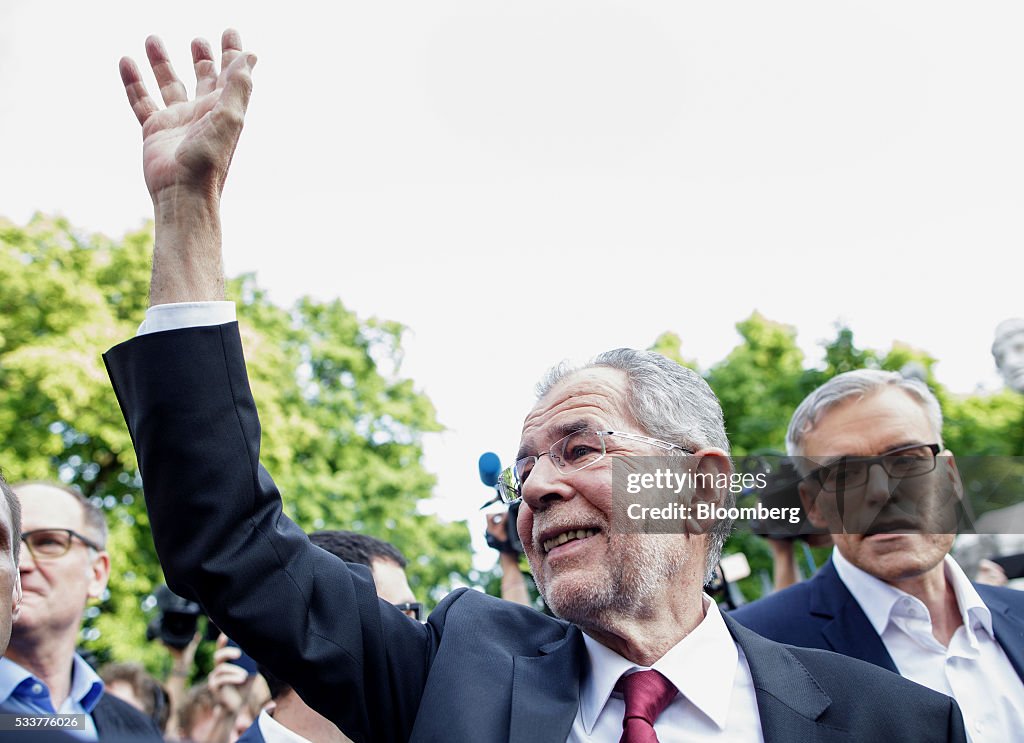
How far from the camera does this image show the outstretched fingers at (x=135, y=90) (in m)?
2.32

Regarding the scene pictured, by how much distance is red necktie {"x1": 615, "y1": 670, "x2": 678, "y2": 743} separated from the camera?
7.01 feet

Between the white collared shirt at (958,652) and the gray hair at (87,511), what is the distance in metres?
3.07

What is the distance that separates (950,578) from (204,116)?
2.80 meters

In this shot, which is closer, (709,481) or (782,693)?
(782,693)

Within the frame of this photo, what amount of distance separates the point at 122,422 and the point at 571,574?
16029mm

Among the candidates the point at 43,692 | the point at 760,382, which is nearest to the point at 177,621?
the point at 43,692

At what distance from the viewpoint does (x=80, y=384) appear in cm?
1633

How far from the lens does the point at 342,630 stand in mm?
2121

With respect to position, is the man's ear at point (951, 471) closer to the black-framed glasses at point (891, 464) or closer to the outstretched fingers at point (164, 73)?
the black-framed glasses at point (891, 464)

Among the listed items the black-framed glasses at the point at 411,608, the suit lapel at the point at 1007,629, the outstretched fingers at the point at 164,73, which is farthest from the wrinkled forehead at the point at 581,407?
the suit lapel at the point at 1007,629

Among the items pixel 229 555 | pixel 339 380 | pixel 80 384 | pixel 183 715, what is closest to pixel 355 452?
pixel 339 380

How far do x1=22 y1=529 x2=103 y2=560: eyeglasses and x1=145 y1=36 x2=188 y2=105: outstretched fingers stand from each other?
2.23 meters

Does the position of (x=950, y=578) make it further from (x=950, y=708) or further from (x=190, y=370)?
(x=190, y=370)

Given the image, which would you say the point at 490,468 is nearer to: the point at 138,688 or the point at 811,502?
the point at 811,502
